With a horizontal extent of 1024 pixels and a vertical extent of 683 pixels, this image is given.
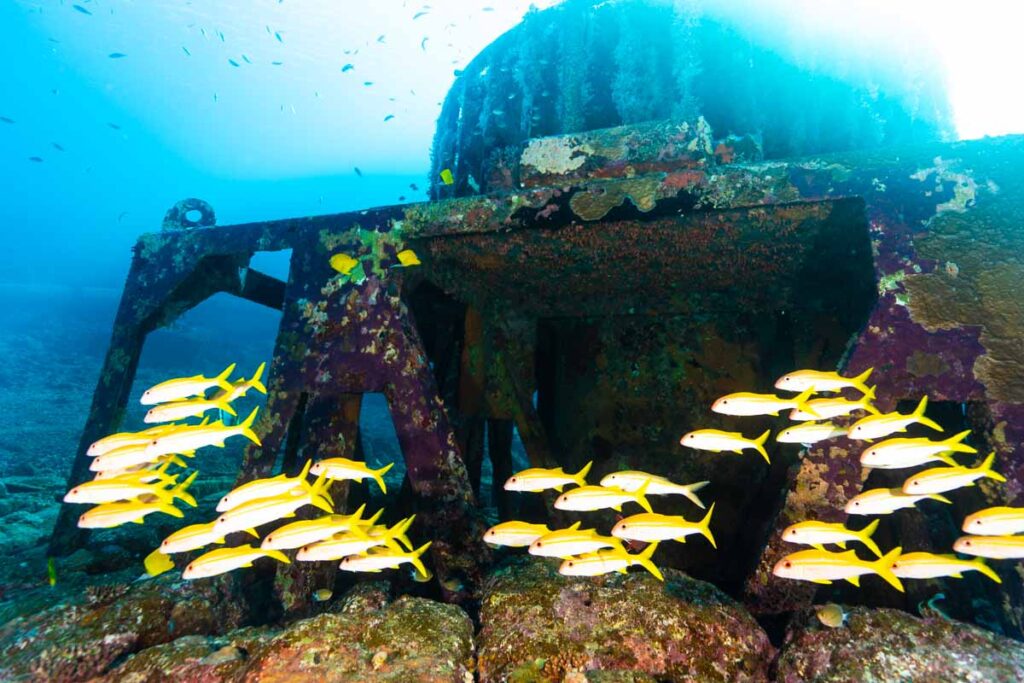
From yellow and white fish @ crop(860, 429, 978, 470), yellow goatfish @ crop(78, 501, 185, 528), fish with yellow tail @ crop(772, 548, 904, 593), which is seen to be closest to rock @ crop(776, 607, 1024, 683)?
fish with yellow tail @ crop(772, 548, 904, 593)

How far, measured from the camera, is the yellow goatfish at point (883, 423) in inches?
83.7

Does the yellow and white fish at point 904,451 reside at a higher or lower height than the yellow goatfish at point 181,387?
lower

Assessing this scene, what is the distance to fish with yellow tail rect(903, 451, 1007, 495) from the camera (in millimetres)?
2045

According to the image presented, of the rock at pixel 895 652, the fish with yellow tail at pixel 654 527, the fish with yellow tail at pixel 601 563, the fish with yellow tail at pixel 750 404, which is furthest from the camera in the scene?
the fish with yellow tail at pixel 750 404

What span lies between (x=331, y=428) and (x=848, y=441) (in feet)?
9.39

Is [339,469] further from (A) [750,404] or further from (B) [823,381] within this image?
(B) [823,381]

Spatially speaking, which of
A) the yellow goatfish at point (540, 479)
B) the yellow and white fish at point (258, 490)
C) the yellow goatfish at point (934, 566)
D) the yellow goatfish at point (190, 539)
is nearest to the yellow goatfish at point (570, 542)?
the yellow goatfish at point (540, 479)

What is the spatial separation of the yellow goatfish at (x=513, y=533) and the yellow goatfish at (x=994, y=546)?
187cm

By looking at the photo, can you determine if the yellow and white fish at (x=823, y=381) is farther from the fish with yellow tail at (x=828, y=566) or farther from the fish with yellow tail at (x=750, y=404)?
the fish with yellow tail at (x=828, y=566)

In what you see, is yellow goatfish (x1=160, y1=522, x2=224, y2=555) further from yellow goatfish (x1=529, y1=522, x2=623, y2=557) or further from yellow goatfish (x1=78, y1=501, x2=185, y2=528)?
yellow goatfish (x1=529, y1=522, x2=623, y2=557)

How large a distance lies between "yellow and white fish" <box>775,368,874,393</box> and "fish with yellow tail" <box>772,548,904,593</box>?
73cm

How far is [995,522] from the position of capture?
1.97 metres

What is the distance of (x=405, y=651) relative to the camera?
206 cm

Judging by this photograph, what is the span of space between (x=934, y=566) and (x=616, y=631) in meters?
1.41
